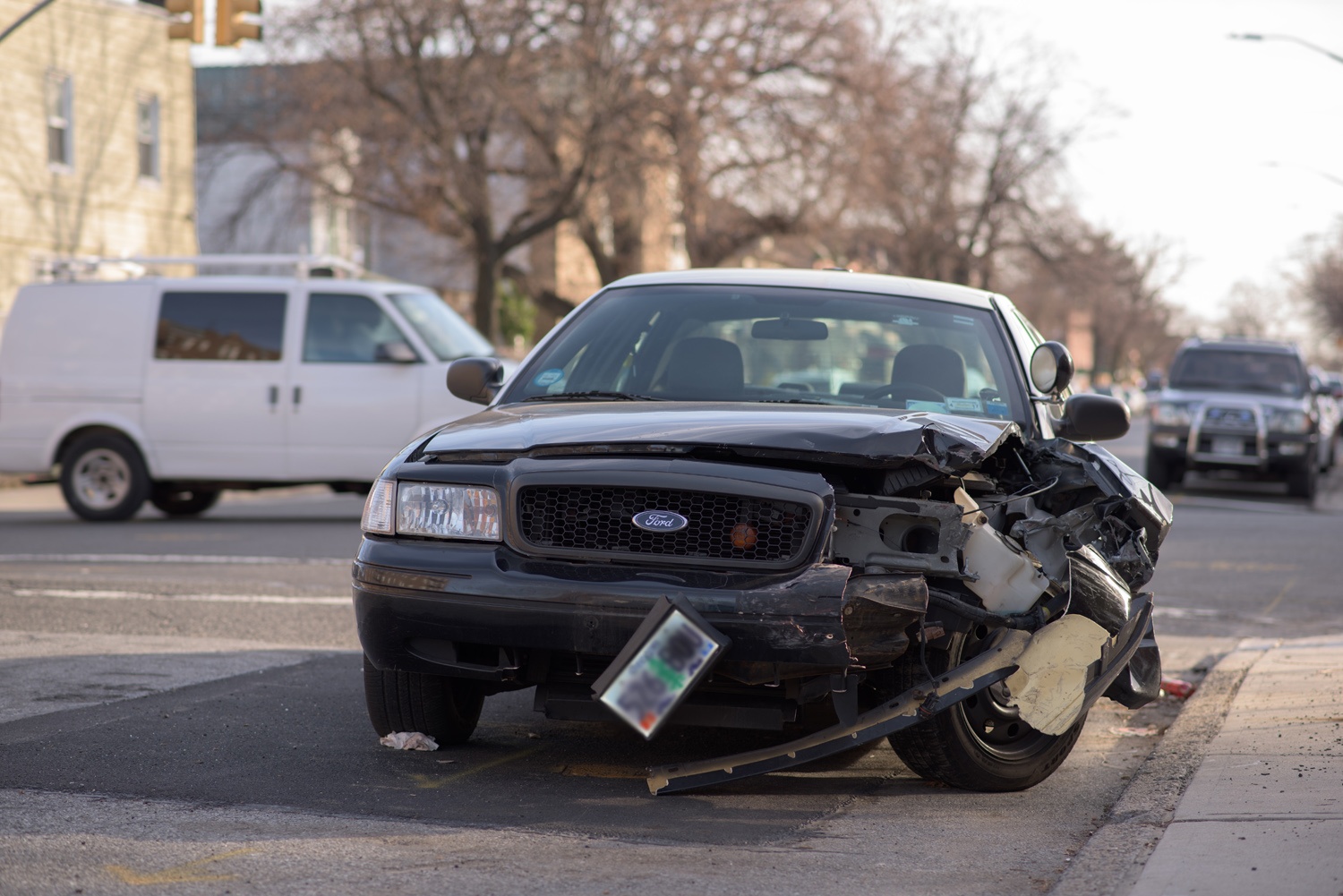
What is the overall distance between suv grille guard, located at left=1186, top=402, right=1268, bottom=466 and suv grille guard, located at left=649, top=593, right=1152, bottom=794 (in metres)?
15.9

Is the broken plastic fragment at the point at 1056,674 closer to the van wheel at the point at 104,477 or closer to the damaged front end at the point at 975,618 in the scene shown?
→ the damaged front end at the point at 975,618

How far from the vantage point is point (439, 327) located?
14562 mm

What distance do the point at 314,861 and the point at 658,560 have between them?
1.18 meters

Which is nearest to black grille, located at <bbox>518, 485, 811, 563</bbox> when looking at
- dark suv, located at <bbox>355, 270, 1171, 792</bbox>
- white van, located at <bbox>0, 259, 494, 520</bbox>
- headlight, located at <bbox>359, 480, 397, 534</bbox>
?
dark suv, located at <bbox>355, 270, 1171, 792</bbox>

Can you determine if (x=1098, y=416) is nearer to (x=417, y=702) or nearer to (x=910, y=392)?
(x=910, y=392)

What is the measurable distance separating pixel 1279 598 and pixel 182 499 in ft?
33.9

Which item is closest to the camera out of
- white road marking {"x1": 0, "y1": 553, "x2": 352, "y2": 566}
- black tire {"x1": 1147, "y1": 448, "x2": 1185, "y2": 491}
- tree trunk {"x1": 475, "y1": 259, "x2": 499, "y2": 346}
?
white road marking {"x1": 0, "y1": 553, "x2": 352, "y2": 566}

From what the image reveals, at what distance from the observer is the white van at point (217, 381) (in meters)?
14.2

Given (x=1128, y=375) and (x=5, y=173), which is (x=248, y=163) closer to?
(x=5, y=173)

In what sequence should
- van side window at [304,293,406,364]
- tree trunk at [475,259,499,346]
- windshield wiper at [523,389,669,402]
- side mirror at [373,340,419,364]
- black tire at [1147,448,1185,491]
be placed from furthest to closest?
tree trunk at [475,259,499,346] < black tire at [1147,448,1185,491] < van side window at [304,293,406,364] < side mirror at [373,340,419,364] < windshield wiper at [523,389,669,402]

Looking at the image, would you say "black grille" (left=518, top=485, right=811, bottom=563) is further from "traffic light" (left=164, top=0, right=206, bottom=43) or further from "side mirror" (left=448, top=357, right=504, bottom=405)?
"traffic light" (left=164, top=0, right=206, bottom=43)

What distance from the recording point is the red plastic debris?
6.84 meters

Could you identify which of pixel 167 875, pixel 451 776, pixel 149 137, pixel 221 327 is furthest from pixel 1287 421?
pixel 149 137

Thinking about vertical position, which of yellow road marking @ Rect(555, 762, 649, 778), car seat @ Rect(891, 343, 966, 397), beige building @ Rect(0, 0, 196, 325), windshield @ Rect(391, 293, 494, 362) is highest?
beige building @ Rect(0, 0, 196, 325)
